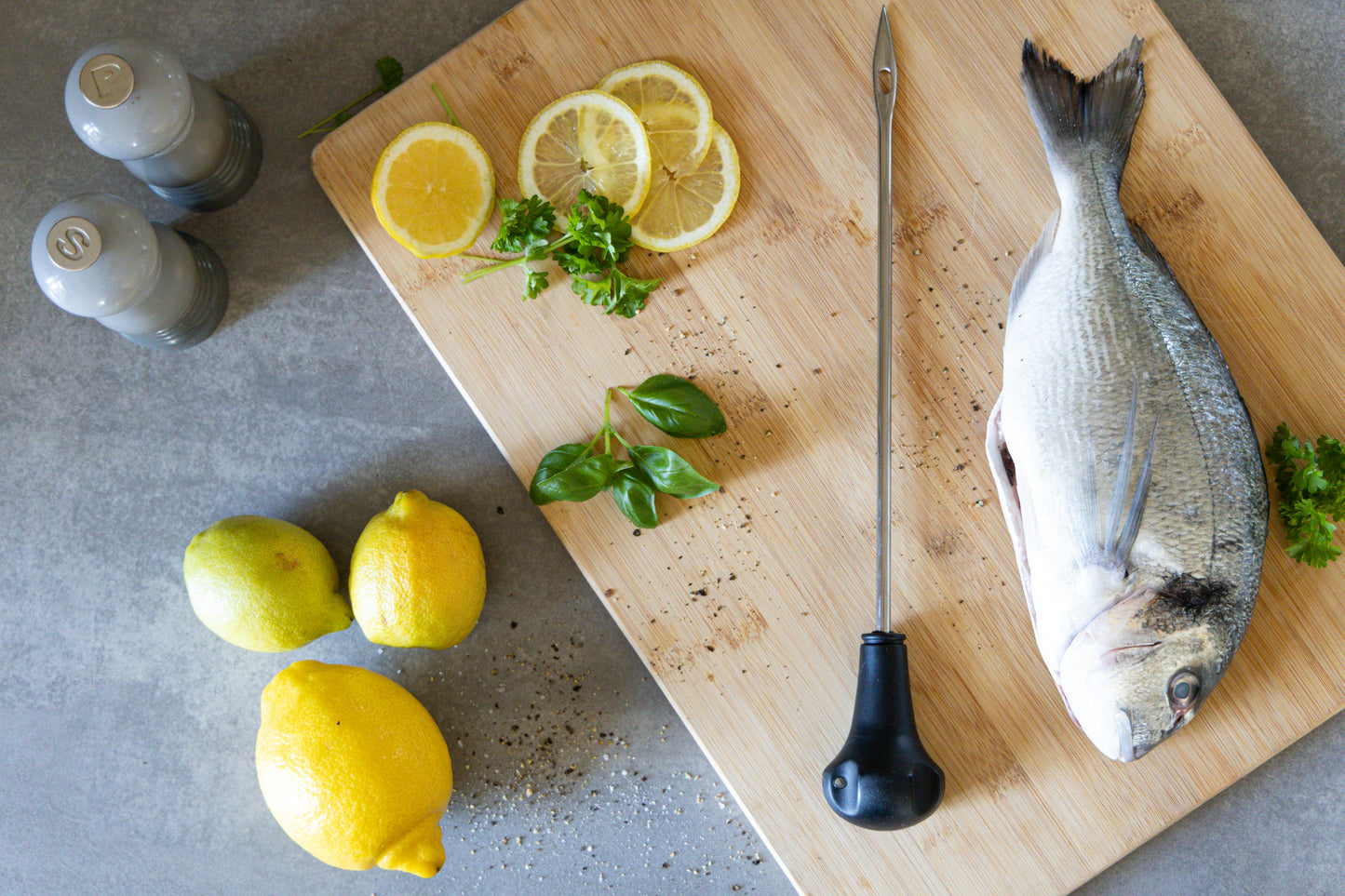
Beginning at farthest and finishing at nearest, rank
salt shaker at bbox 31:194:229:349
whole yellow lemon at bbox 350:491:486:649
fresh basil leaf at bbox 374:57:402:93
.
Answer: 1. fresh basil leaf at bbox 374:57:402:93
2. whole yellow lemon at bbox 350:491:486:649
3. salt shaker at bbox 31:194:229:349

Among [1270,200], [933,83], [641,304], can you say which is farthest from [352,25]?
[1270,200]

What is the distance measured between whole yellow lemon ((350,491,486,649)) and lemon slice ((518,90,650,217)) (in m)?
0.50

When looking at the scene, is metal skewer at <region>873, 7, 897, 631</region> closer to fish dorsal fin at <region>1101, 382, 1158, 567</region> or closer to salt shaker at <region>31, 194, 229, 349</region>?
fish dorsal fin at <region>1101, 382, 1158, 567</region>

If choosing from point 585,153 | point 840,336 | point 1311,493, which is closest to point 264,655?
point 585,153

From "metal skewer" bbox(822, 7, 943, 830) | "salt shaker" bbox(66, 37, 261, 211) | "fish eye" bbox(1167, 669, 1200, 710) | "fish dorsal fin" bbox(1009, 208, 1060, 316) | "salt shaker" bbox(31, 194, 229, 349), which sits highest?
"salt shaker" bbox(66, 37, 261, 211)

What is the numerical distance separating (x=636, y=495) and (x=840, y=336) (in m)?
0.39

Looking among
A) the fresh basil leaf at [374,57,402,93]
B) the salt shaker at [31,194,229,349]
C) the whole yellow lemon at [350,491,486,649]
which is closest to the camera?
the salt shaker at [31,194,229,349]

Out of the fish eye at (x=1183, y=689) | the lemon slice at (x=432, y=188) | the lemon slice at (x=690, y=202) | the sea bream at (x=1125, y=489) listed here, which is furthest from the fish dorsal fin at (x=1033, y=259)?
the lemon slice at (x=432, y=188)

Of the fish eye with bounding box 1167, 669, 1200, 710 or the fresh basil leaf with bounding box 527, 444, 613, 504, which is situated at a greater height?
the fresh basil leaf with bounding box 527, 444, 613, 504

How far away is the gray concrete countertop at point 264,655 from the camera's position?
130 cm

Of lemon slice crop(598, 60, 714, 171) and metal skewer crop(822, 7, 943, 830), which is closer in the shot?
metal skewer crop(822, 7, 943, 830)

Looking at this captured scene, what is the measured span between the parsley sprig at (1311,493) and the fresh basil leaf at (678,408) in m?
0.83

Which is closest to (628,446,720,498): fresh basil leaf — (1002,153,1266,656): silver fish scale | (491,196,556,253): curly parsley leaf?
(491,196,556,253): curly parsley leaf

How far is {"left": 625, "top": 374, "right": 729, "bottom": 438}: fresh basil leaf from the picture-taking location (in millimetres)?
1175
